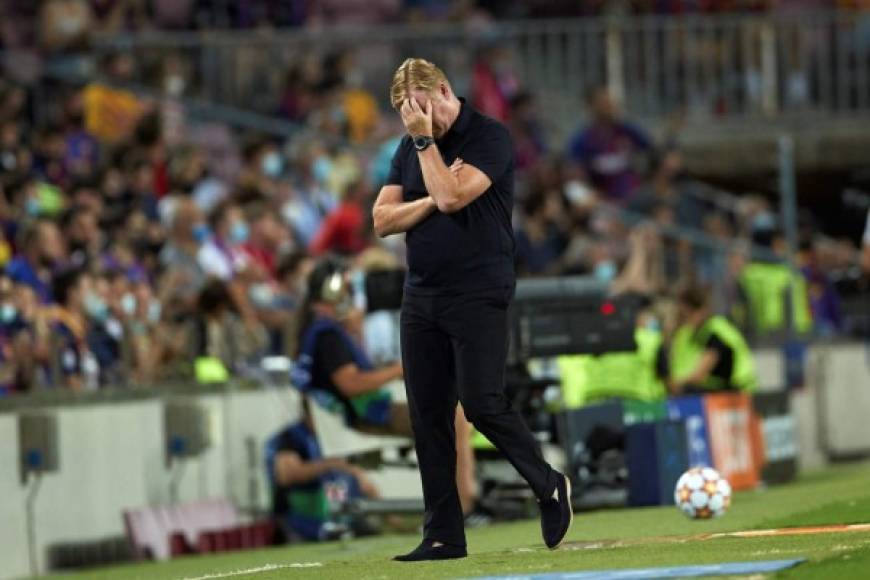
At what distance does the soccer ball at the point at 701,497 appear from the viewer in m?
14.3

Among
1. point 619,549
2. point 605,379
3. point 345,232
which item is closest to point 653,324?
point 605,379

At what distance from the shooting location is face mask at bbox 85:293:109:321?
57.4 feet

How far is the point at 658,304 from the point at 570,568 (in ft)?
38.2

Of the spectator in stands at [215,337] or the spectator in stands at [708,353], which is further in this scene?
the spectator in stands at [708,353]

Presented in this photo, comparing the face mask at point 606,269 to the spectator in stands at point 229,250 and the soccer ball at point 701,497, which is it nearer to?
the spectator in stands at point 229,250

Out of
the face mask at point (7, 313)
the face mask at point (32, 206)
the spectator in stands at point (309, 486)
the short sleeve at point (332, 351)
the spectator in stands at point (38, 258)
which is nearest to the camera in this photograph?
the short sleeve at point (332, 351)

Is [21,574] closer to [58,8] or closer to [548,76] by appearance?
[58,8]

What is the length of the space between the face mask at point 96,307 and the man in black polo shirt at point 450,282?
6.73 metres

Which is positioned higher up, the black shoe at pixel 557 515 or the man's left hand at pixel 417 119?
the man's left hand at pixel 417 119

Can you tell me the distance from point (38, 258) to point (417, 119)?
7.60 metres

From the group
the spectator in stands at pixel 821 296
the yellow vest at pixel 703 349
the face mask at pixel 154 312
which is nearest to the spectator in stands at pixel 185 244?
the face mask at pixel 154 312

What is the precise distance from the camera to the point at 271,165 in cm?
2305

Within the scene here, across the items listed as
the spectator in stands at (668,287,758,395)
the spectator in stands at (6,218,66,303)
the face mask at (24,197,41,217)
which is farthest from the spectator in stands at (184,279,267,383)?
the spectator in stands at (668,287,758,395)

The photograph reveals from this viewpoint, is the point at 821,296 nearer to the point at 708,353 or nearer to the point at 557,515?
the point at 708,353
